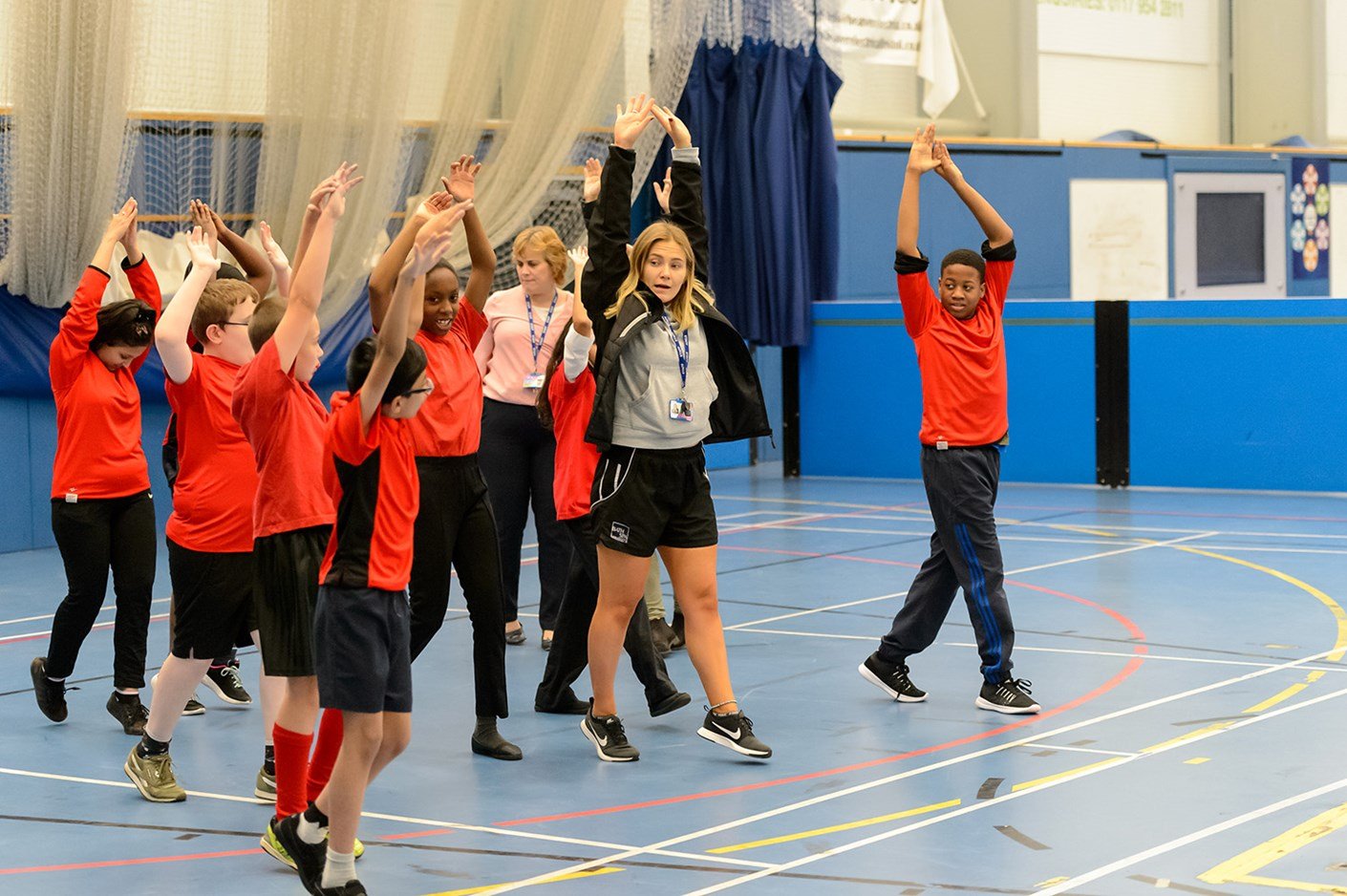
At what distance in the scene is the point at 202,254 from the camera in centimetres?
541

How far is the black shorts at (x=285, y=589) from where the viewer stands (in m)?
4.87

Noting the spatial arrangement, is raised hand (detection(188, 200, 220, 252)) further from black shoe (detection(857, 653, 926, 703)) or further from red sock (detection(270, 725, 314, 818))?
black shoe (detection(857, 653, 926, 703))

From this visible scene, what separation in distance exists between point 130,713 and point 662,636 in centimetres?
226

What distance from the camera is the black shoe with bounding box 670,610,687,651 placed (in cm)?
766

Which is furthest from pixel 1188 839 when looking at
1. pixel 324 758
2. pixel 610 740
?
pixel 324 758

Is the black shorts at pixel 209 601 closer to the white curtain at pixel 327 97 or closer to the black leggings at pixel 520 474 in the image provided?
the black leggings at pixel 520 474

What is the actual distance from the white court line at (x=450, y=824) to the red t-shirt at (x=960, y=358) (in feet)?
7.33

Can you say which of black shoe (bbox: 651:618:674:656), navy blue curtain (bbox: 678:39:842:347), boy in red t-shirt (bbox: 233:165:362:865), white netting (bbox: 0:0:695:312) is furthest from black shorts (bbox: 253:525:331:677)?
navy blue curtain (bbox: 678:39:842:347)

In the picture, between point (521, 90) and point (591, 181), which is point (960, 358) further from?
point (521, 90)

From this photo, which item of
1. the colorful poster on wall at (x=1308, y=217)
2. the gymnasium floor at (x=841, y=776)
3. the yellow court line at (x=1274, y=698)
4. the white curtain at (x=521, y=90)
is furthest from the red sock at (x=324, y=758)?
the colorful poster on wall at (x=1308, y=217)

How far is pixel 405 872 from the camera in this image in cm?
461

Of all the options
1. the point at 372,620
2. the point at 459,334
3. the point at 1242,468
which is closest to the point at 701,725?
the point at 459,334

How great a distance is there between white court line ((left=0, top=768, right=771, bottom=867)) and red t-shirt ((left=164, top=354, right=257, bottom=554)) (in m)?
0.75

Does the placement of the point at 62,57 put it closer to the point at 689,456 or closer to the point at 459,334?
the point at 459,334
